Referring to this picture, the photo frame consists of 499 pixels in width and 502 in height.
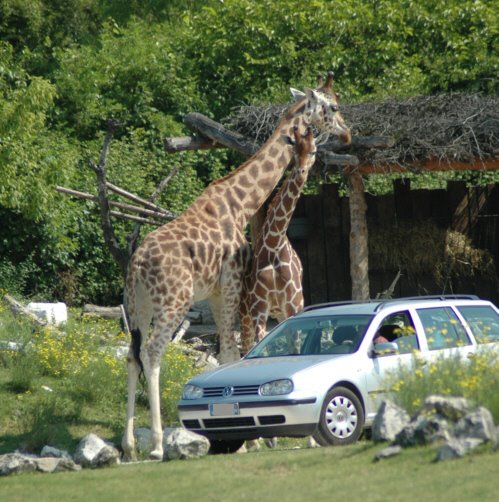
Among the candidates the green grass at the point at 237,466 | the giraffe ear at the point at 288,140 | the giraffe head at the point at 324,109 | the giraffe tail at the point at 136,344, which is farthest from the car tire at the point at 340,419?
the giraffe head at the point at 324,109

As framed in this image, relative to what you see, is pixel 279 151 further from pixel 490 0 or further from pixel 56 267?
→ pixel 490 0

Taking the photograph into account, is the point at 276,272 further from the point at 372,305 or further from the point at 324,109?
the point at 324,109

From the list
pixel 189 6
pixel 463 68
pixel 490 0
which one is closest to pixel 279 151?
pixel 463 68

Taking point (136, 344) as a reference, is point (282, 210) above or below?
above

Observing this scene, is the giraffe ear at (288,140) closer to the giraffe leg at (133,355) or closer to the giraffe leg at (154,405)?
the giraffe leg at (133,355)

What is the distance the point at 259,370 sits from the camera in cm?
1270

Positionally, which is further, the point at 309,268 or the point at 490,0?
the point at 490,0

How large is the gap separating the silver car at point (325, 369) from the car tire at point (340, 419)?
1 cm

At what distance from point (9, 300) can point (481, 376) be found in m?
10.8

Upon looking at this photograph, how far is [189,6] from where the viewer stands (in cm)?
3819

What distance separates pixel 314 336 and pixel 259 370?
1.07 m

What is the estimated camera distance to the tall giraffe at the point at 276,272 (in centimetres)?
1491

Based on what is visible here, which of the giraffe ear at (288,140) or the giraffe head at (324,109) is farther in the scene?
the giraffe head at (324,109)

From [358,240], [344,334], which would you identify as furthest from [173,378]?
[358,240]
